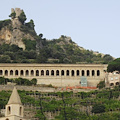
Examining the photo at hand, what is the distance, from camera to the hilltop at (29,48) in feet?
323

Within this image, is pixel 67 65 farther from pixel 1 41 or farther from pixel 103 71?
pixel 1 41

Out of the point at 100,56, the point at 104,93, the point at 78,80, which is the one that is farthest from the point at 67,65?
the point at 100,56

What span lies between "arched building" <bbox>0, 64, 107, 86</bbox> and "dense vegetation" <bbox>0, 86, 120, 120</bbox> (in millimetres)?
10713

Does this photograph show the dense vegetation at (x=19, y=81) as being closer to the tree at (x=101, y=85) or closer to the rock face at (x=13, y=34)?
the tree at (x=101, y=85)

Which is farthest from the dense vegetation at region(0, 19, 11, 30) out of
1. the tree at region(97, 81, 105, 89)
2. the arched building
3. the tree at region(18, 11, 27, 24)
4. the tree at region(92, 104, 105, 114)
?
the tree at region(92, 104, 105, 114)

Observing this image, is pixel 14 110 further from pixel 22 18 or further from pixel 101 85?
pixel 22 18

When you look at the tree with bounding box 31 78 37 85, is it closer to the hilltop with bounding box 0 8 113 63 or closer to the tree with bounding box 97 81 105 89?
the hilltop with bounding box 0 8 113 63

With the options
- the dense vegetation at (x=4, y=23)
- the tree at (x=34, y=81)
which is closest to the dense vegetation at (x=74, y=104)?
the tree at (x=34, y=81)

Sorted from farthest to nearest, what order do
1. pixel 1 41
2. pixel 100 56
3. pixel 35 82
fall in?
pixel 100 56
pixel 1 41
pixel 35 82

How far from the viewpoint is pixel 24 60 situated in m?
94.9

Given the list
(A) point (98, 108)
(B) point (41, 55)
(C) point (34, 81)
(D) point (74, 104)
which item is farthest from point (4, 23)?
(A) point (98, 108)

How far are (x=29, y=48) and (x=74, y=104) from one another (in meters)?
36.5

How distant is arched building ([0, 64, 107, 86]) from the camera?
287 feet

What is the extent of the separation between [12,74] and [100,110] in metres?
25.8
